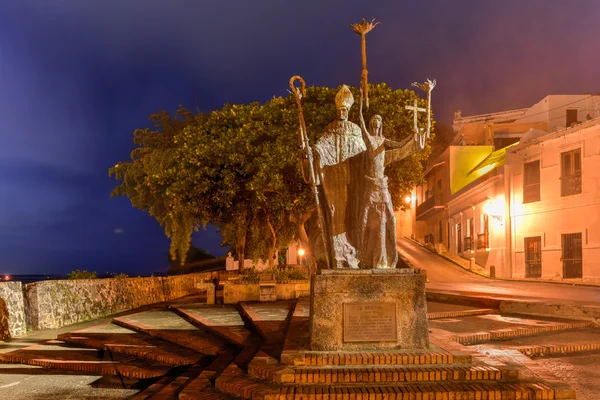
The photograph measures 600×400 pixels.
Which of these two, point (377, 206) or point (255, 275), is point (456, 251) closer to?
point (255, 275)

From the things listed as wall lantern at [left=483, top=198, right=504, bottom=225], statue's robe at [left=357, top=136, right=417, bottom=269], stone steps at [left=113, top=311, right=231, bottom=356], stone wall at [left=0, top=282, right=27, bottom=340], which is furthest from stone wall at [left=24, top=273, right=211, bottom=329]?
wall lantern at [left=483, top=198, right=504, bottom=225]

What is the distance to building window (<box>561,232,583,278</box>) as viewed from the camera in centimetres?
2128

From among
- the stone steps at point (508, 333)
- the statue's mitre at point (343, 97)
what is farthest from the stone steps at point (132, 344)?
the statue's mitre at point (343, 97)

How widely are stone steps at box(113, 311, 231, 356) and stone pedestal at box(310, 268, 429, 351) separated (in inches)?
95.9

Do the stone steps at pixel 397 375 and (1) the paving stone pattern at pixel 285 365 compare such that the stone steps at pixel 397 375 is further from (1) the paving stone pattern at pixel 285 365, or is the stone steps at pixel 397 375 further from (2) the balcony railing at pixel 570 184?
(2) the balcony railing at pixel 570 184

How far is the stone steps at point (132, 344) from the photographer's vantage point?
7.43 m

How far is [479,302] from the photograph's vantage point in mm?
12992

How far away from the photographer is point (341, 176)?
256 inches

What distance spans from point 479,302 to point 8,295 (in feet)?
35.8

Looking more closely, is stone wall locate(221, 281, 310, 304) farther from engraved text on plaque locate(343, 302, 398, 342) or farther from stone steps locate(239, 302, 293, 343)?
engraved text on plaque locate(343, 302, 398, 342)

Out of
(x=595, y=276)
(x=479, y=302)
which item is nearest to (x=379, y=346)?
(x=479, y=302)

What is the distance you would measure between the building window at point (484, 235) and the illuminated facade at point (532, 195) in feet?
0.17

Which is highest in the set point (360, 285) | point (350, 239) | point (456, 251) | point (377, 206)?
point (377, 206)

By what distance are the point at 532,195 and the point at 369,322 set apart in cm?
2050
